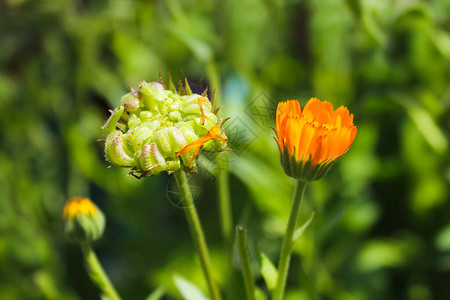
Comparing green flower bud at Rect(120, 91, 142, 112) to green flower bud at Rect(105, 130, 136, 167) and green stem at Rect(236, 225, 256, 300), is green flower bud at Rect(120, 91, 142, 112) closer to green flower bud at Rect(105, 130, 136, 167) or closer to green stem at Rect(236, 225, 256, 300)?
green flower bud at Rect(105, 130, 136, 167)

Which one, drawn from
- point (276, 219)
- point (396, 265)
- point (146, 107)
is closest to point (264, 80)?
point (276, 219)

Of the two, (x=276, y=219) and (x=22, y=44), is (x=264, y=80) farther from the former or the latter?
(x=22, y=44)

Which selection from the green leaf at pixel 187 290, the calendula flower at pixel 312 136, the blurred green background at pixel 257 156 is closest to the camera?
the calendula flower at pixel 312 136

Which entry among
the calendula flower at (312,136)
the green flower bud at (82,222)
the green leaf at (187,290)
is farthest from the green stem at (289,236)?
the green flower bud at (82,222)

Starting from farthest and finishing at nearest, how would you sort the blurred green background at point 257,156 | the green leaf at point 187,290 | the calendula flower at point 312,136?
the blurred green background at point 257,156
the green leaf at point 187,290
the calendula flower at point 312,136

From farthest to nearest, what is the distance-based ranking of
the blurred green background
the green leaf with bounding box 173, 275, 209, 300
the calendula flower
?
the blurred green background < the green leaf with bounding box 173, 275, 209, 300 < the calendula flower

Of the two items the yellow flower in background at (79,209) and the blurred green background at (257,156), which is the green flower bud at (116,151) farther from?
the blurred green background at (257,156)

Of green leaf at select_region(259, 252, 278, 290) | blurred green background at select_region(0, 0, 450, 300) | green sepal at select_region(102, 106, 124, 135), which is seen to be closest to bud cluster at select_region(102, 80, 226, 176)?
green sepal at select_region(102, 106, 124, 135)
